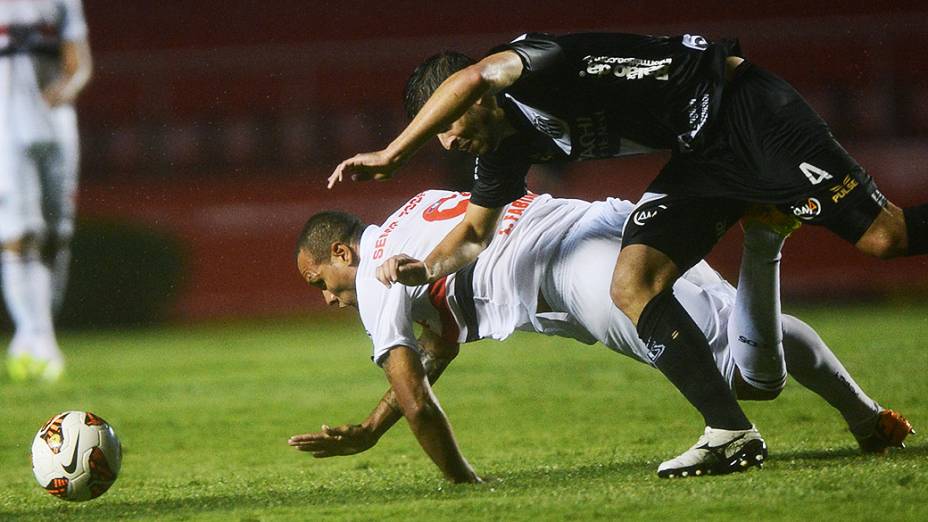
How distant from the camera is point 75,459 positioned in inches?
187

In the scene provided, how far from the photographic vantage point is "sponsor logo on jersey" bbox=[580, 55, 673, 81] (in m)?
4.43

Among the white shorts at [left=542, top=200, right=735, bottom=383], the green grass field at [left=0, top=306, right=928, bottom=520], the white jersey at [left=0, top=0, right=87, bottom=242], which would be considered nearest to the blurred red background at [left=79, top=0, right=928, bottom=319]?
the green grass field at [left=0, top=306, right=928, bottom=520]

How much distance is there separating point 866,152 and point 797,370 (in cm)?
884

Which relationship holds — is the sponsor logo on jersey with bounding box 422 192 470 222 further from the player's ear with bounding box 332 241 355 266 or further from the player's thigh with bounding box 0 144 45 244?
the player's thigh with bounding box 0 144 45 244

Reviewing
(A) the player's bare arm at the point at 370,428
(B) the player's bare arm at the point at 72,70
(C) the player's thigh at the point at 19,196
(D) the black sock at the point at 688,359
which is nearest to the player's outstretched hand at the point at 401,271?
(A) the player's bare arm at the point at 370,428

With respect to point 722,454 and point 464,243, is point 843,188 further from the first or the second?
point 464,243

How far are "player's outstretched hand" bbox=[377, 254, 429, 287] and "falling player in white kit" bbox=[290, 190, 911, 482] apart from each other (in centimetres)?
28

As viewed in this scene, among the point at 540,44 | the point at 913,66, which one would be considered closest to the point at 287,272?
the point at 913,66

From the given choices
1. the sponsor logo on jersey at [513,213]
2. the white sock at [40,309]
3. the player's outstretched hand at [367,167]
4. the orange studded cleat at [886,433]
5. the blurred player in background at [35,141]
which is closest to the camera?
the player's outstretched hand at [367,167]

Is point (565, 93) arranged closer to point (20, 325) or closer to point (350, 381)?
point (350, 381)

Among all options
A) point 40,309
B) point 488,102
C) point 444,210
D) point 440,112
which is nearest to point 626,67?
point 488,102

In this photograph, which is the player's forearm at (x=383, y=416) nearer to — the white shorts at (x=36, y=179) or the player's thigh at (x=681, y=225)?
the player's thigh at (x=681, y=225)

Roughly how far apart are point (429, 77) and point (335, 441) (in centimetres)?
129

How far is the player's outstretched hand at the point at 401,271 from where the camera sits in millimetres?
4305
